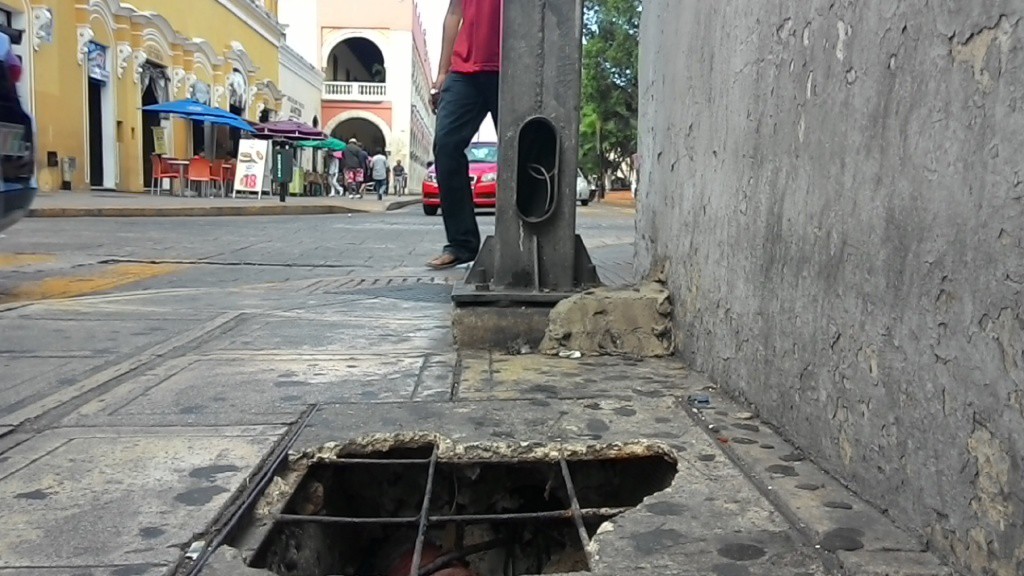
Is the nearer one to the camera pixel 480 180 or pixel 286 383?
pixel 286 383

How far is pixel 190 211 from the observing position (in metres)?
13.7

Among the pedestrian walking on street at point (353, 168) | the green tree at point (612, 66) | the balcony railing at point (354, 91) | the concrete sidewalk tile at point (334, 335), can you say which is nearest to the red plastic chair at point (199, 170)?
the pedestrian walking on street at point (353, 168)

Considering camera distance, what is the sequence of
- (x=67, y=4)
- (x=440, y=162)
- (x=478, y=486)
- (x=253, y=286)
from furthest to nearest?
(x=67, y=4)
(x=253, y=286)
(x=440, y=162)
(x=478, y=486)

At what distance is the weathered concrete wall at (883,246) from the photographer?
1273mm

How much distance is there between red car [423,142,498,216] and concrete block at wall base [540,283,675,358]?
1114cm

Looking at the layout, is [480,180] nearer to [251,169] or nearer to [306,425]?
[251,169]

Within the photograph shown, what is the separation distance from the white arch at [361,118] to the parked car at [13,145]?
41042mm

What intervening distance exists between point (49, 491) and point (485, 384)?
1.25m

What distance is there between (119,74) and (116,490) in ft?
67.3

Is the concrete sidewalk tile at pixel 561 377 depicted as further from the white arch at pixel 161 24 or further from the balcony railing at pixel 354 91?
the balcony railing at pixel 354 91

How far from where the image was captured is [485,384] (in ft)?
8.61

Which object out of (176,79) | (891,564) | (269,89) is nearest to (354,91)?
(269,89)

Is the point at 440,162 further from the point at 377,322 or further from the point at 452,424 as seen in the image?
the point at 452,424

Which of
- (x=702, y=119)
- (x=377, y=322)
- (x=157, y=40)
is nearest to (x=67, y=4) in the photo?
(x=157, y=40)
